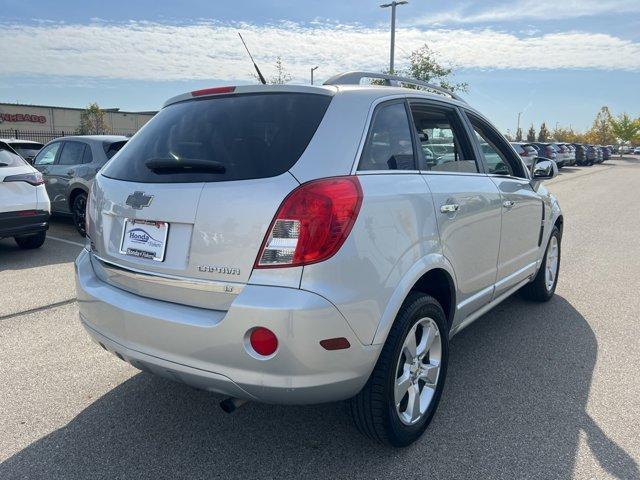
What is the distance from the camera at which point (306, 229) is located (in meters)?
2.16

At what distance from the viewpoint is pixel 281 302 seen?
211 cm

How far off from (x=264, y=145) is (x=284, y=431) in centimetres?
149

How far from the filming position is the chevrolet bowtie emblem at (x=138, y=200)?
247 cm

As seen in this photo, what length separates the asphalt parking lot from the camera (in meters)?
2.53

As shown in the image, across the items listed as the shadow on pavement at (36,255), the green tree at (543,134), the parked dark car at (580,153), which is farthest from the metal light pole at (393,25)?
the green tree at (543,134)

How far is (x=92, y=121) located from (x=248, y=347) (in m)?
48.8

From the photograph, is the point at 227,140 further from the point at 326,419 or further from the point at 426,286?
the point at 326,419

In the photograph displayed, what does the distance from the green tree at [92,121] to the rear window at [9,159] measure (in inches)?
1596

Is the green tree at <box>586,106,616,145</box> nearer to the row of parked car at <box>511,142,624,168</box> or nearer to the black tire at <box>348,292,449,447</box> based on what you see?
the row of parked car at <box>511,142,624,168</box>

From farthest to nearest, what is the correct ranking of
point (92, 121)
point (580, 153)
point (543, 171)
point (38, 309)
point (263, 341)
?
1. point (92, 121)
2. point (580, 153)
3. point (38, 309)
4. point (543, 171)
5. point (263, 341)

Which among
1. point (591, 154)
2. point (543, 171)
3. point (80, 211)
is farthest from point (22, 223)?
point (591, 154)

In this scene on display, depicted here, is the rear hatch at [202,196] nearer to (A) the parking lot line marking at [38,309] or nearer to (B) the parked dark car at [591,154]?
(A) the parking lot line marking at [38,309]

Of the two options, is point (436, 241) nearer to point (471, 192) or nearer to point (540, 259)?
point (471, 192)

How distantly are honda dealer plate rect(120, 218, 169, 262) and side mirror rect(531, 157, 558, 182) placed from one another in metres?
3.25
